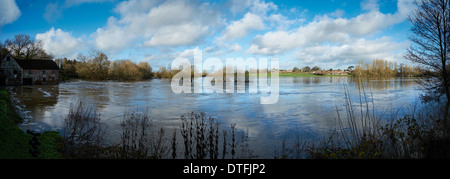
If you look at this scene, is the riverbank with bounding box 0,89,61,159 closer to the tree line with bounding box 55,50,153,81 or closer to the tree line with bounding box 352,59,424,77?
the tree line with bounding box 55,50,153,81

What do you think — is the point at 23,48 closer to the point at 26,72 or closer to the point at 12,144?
the point at 26,72

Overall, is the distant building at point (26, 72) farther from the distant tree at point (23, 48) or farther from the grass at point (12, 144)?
the grass at point (12, 144)

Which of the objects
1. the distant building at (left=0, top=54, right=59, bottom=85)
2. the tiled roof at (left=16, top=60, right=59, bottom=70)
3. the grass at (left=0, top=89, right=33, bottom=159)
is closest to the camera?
the grass at (left=0, top=89, right=33, bottom=159)

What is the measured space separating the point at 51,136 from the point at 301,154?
7303mm

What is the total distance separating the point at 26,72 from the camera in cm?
4175

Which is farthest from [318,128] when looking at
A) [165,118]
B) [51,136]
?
[51,136]

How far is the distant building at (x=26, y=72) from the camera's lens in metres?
38.4

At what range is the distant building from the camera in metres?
38.4

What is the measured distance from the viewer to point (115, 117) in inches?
456

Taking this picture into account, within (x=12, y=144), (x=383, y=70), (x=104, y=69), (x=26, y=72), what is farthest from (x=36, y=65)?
(x=383, y=70)

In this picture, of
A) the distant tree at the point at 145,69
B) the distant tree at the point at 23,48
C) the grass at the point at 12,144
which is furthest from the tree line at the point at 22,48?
the grass at the point at 12,144

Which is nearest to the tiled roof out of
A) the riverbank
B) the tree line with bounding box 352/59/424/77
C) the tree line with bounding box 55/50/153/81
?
the tree line with bounding box 55/50/153/81

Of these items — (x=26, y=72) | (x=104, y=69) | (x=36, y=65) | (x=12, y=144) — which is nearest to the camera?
(x=12, y=144)

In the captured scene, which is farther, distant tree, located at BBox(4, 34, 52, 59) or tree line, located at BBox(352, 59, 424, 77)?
tree line, located at BBox(352, 59, 424, 77)
